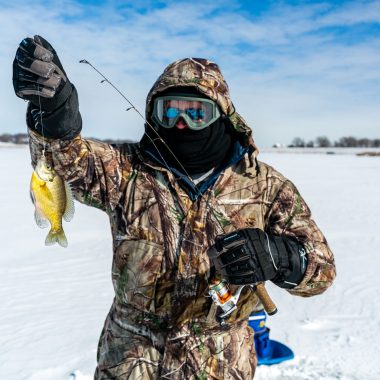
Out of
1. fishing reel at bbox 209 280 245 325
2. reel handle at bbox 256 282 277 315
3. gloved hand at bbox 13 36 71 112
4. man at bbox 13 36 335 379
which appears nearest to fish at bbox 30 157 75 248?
man at bbox 13 36 335 379

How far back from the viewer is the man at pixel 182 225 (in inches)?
87.5

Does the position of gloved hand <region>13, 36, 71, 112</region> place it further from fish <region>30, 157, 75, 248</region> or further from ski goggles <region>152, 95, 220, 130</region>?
ski goggles <region>152, 95, 220, 130</region>

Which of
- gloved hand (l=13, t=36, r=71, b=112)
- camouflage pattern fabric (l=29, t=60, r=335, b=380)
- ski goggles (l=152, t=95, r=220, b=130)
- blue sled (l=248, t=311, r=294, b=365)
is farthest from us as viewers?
blue sled (l=248, t=311, r=294, b=365)

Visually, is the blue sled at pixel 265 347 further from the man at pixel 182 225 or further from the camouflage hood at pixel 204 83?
the camouflage hood at pixel 204 83

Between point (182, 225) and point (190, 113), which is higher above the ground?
point (190, 113)

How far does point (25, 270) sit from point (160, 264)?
214 inches

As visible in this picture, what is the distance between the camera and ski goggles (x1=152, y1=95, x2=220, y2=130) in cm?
233

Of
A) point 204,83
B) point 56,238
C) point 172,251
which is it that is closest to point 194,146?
point 204,83

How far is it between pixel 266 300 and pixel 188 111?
946 mm

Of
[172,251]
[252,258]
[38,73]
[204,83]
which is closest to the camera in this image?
Answer: [38,73]

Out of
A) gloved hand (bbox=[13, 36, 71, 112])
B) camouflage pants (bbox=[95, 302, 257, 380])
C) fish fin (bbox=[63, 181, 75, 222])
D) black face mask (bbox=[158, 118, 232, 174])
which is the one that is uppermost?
gloved hand (bbox=[13, 36, 71, 112])

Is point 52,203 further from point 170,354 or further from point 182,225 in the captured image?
point 170,354

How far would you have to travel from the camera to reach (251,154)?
242cm

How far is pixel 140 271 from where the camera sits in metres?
2.23
